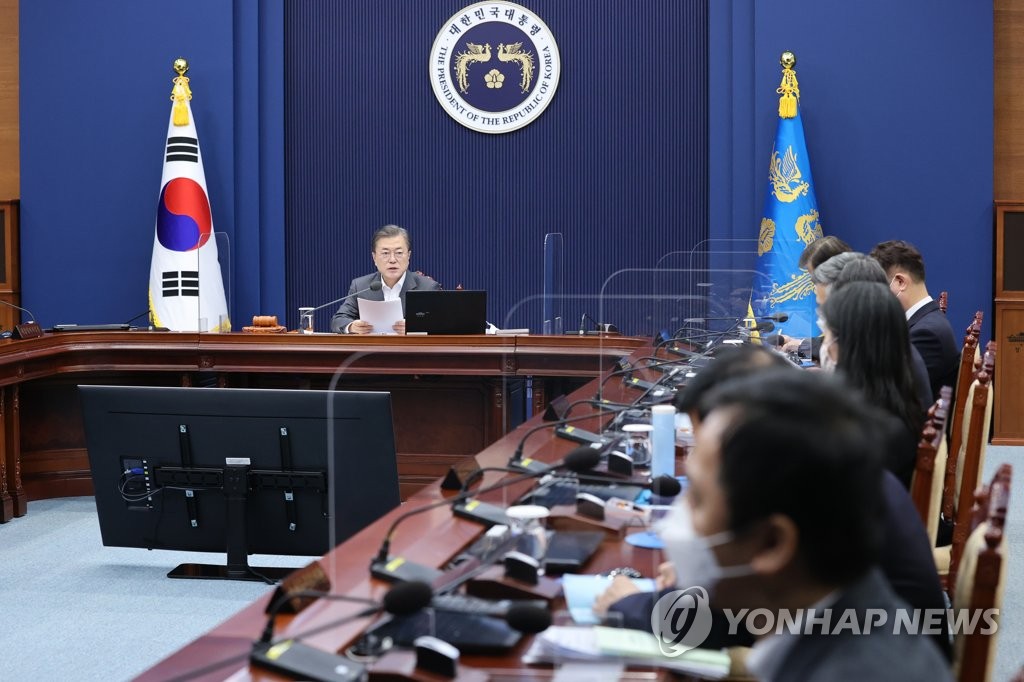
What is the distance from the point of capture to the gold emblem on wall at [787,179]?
21.8 feet

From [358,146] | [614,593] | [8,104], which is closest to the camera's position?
[614,593]

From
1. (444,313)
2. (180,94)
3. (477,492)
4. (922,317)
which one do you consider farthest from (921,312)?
(180,94)

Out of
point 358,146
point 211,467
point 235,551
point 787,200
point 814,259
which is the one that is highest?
point 358,146

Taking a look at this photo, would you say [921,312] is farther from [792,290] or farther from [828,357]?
[792,290]

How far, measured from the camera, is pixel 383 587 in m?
1.74

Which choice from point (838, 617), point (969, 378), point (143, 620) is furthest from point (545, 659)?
point (969, 378)

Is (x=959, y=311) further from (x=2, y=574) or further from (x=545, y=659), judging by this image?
(x=545, y=659)

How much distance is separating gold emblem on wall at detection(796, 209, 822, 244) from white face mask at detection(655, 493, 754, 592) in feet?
19.1

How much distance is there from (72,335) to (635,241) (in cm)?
374

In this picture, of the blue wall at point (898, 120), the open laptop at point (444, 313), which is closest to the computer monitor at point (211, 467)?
the open laptop at point (444, 313)

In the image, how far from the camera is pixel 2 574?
4.12 m

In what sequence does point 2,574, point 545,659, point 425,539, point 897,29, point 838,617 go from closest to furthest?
point 838,617 < point 545,659 < point 425,539 < point 2,574 < point 897,29

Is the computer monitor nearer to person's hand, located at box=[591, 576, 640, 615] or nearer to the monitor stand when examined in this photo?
the monitor stand

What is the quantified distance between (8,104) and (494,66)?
11.6 feet
